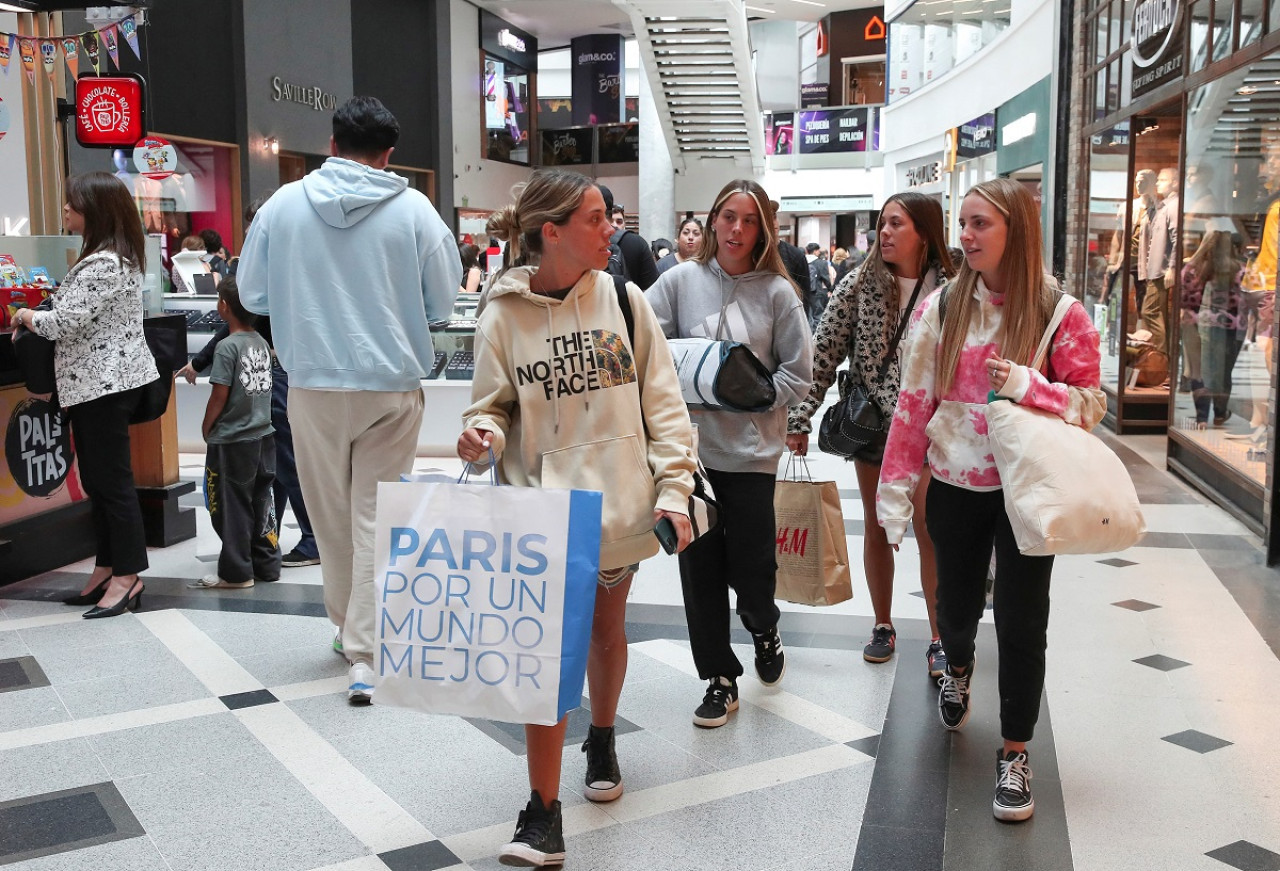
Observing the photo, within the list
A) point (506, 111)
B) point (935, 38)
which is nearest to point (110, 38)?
point (935, 38)

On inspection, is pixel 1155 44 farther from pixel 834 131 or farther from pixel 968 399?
pixel 834 131

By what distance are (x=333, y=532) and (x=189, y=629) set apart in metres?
1.07

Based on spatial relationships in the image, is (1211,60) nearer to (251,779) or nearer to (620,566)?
(620,566)

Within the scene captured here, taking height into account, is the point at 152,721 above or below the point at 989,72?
below

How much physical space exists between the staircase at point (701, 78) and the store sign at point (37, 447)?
13.5m

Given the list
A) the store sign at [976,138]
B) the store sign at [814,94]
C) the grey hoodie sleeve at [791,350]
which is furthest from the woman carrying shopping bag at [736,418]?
the store sign at [814,94]

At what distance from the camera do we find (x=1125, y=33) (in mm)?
9250

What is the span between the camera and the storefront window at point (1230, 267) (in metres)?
6.07

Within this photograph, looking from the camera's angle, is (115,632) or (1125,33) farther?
(1125,33)

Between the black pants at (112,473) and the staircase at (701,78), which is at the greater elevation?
the staircase at (701,78)

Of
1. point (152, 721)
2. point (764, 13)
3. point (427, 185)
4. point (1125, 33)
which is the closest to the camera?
point (152, 721)

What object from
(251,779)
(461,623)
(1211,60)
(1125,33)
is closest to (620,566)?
(461,623)

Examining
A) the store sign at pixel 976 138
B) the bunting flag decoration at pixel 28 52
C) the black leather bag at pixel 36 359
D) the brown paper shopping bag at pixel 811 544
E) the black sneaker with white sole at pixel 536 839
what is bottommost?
the black sneaker with white sole at pixel 536 839

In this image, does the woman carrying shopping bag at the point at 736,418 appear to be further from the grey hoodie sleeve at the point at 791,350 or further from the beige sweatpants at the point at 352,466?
the beige sweatpants at the point at 352,466
